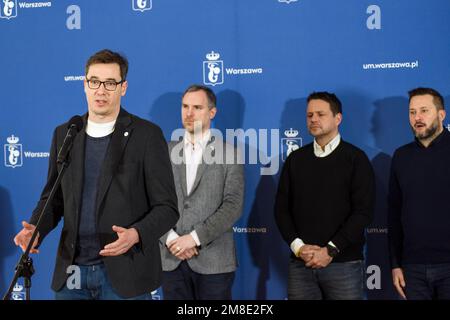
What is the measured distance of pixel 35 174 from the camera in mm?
5031

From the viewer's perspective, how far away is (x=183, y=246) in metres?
3.89

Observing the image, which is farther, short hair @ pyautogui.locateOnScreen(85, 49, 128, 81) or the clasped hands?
the clasped hands

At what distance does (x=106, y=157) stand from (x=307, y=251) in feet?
5.23

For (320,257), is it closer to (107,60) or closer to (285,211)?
(285,211)

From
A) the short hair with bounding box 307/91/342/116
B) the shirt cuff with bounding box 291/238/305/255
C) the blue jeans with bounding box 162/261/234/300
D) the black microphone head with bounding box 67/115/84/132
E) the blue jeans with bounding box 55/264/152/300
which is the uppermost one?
the short hair with bounding box 307/91/342/116

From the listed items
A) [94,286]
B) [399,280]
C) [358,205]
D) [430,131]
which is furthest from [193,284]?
[430,131]

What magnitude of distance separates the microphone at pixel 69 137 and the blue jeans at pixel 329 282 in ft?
6.17

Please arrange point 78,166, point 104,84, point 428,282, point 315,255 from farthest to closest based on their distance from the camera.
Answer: point 315,255 < point 428,282 < point 104,84 < point 78,166

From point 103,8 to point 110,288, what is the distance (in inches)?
114

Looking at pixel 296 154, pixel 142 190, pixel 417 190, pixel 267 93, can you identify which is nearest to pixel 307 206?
pixel 296 154

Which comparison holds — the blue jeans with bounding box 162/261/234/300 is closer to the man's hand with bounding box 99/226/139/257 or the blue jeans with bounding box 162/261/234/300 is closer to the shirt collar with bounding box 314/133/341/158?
the shirt collar with bounding box 314/133/341/158

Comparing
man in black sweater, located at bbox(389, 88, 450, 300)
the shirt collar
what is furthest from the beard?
the shirt collar

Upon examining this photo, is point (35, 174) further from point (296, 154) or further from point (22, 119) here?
point (296, 154)

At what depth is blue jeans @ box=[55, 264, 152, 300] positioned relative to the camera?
2.67 metres
